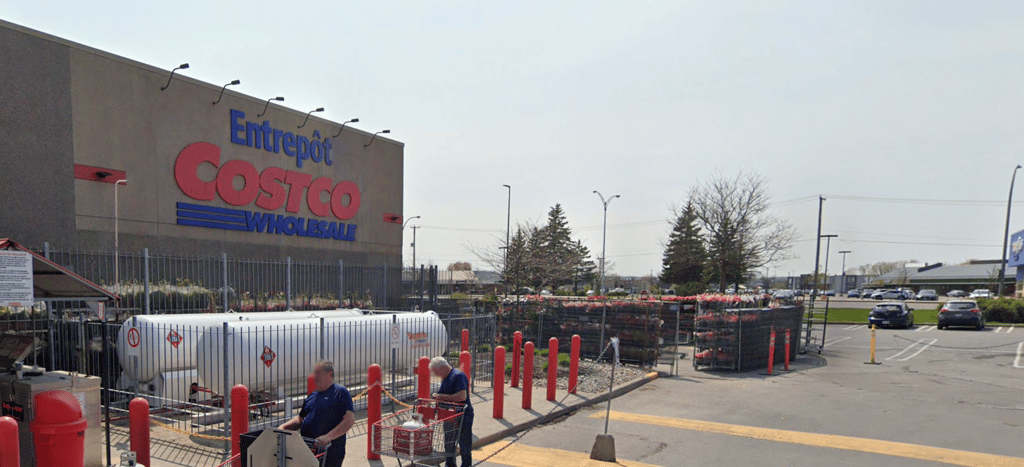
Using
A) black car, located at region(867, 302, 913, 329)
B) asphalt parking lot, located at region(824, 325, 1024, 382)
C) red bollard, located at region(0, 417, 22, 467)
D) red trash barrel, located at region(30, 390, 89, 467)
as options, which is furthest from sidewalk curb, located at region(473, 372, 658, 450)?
black car, located at region(867, 302, 913, 329)

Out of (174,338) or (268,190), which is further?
(268,190)

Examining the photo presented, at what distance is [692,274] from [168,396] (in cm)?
5651

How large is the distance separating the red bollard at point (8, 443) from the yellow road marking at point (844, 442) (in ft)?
27.8

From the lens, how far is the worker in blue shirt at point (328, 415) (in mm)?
6074

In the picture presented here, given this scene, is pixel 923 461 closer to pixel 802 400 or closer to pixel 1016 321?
pixel 802 400

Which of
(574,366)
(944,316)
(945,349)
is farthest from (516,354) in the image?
(944,316)

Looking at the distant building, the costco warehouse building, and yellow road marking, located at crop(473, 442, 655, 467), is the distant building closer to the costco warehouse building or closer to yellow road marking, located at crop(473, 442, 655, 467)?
the costco warehouse building

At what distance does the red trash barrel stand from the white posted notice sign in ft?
3.36

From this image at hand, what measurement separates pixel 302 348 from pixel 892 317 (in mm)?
31068

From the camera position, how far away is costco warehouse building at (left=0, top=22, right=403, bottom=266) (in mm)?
15703

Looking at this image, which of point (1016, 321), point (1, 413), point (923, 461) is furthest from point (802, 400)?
point (1016, 321)

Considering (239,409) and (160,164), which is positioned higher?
(160,164)

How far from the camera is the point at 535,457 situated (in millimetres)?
8836

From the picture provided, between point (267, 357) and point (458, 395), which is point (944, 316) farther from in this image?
point (267, 357)
